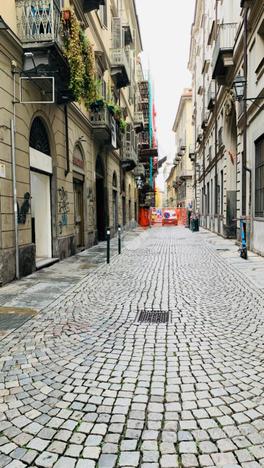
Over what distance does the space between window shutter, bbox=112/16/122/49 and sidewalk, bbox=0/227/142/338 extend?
14168mm

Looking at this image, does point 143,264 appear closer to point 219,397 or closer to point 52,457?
point 219,397

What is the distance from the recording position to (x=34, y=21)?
324 inches

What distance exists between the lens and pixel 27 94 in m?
8.78

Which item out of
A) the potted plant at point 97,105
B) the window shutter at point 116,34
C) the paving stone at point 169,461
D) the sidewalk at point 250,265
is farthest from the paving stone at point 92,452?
the window shutter at point 116,34

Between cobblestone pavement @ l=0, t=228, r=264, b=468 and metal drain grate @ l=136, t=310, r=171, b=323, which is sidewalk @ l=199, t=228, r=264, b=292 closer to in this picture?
cobblestone pavement @ l=0, t=228, r=264, b=468

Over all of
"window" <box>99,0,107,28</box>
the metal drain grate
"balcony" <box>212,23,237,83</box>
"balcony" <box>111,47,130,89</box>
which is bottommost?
the metal drain grate

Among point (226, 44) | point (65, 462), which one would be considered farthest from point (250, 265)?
point (226, 44)

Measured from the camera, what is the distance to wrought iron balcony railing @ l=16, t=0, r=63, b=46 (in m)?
8.26

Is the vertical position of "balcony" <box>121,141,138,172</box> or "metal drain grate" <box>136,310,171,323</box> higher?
"balcony" <box>121,141,138,172</box>

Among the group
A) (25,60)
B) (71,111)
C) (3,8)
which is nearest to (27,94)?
(25,60)

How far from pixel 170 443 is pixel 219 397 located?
724 millimetres

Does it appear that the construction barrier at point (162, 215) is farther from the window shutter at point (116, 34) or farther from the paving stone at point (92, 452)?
the paving stone at point (92, 452)

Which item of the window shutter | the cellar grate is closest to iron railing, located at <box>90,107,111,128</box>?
the window shutter

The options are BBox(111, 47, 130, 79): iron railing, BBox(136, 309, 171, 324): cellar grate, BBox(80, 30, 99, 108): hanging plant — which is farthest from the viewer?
BBox(111, 47, 130, 79): iron railing
